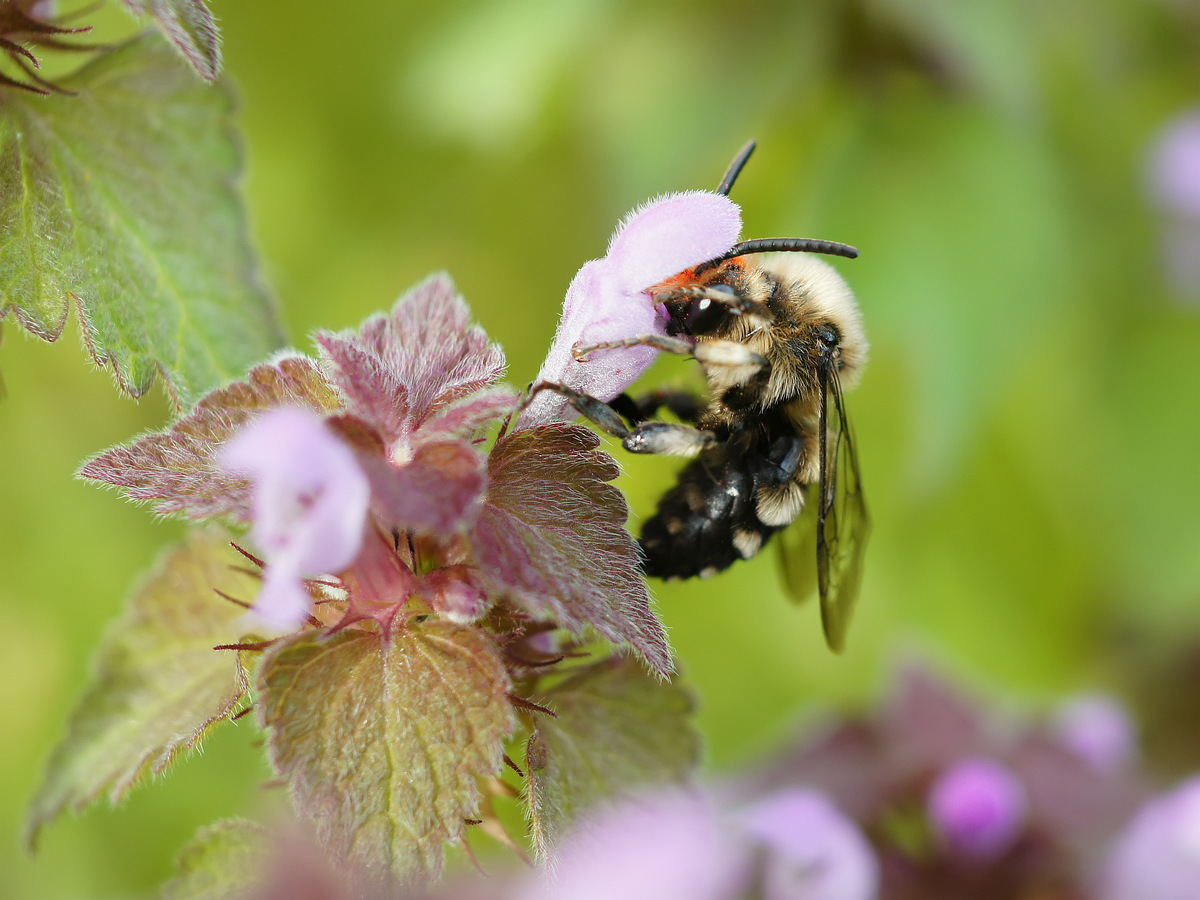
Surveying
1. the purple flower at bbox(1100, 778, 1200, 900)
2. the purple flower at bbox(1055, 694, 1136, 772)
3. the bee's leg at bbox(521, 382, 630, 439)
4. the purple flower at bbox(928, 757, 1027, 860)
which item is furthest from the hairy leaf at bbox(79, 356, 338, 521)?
the purple flower at bbox(1055, 694, 1136, 772)

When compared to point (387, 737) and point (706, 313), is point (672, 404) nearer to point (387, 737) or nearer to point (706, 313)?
point (706, 313)

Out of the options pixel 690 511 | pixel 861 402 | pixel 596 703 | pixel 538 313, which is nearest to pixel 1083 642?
pixel 861 402

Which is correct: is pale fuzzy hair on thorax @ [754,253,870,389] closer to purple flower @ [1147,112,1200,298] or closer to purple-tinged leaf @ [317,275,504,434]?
purple-tinged leaf @ [317,275,504,434]

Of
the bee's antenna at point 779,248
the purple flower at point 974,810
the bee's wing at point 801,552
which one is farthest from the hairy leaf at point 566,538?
the purple flower at point 974,810

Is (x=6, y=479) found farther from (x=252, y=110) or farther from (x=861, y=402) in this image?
(x=861, y=402)

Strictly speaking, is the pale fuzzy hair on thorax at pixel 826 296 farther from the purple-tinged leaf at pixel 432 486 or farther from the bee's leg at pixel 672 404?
the purple-tinged leaf at pixel 432 486

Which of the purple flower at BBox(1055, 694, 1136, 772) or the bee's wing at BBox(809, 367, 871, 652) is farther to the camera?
the purple flower at BBox(1055, 694, 1136, 772)
